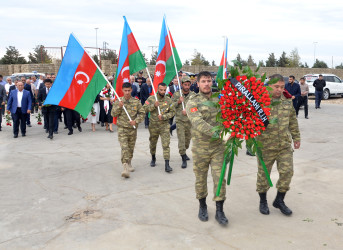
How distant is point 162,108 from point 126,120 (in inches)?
36.3

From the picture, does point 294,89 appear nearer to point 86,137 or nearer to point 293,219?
point 86,137

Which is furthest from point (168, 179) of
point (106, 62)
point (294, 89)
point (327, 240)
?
point (106, 62)

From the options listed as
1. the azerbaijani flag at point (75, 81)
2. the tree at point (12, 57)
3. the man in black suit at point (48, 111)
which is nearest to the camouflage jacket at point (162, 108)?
the azerbaijani flag at point (75, 81)

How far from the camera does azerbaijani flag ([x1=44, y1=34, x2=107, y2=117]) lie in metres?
6.91

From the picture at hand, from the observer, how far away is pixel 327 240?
13.3 ft

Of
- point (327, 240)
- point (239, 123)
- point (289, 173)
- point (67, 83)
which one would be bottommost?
point (327, 240)

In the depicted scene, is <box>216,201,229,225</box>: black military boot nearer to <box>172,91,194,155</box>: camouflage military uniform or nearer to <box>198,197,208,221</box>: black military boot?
<box>198,197,208,221</box>: black military boot

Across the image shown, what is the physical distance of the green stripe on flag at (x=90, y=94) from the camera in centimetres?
707

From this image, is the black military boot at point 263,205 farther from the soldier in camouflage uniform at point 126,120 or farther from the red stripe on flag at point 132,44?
the red stripe on flag at point 132,44

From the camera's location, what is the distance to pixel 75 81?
7.01 m

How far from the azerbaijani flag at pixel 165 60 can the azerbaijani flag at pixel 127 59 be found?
0.67 metres

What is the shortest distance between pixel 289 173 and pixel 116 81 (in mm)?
4178

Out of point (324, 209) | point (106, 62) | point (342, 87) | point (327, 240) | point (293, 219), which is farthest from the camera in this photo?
point (106, 62)

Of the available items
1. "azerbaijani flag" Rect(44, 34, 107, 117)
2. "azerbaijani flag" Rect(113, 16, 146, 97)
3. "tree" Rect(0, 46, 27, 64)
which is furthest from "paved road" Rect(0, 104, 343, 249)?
"tree" Rect(0, 46, 27, 64)
